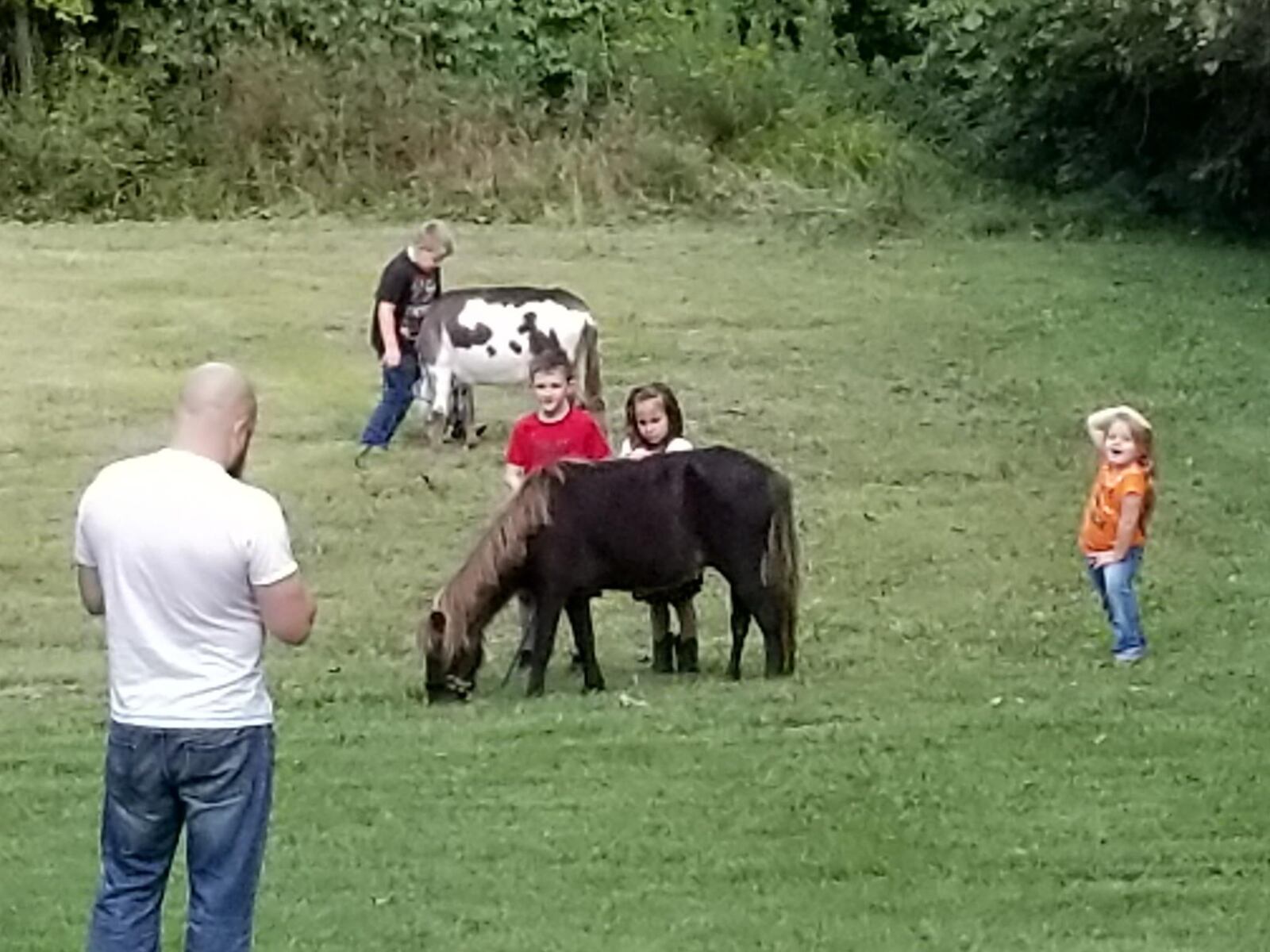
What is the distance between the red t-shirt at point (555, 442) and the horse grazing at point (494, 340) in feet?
15.9

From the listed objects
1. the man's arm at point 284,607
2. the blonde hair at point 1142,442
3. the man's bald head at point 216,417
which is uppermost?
the man's bald head at point 216,417

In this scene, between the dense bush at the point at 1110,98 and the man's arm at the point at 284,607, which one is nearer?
the man's arm at the point at 284,607

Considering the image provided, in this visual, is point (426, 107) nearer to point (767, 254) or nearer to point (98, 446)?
point (767, 254)

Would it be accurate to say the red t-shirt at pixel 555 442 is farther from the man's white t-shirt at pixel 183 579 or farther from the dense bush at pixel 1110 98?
the dense bush at pixel 1110 98

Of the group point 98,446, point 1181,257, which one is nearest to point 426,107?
point 1181,257

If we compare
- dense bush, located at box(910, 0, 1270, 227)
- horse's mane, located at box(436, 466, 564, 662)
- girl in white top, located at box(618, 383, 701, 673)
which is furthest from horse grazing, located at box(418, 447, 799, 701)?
dense bush, located at box(910, 0, 1270, 227)

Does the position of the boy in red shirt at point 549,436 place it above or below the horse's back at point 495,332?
above

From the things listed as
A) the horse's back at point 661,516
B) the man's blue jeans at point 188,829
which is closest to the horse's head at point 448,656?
the horse's back at point 661,516

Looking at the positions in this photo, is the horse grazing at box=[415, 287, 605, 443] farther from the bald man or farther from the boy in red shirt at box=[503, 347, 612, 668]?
the bald man

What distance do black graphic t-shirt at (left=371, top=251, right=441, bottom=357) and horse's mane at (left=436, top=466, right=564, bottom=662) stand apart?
5.59 meters

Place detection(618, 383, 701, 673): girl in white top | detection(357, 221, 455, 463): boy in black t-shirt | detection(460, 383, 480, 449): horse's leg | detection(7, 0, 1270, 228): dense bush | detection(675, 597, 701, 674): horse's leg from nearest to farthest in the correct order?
detection(618, 383, 701, 673): girl in white top
detection(675, 597, 701, 674): horse's leg
detection(357, 221, 455, 463): boy in black t-shirt
detection(460, 383, 480, 449): horse's leg
detection(7, 0, 1270, 228): dense bush

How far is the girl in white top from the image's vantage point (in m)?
10.5

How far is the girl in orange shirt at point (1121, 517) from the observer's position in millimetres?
10523

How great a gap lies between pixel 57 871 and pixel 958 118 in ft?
72.7
